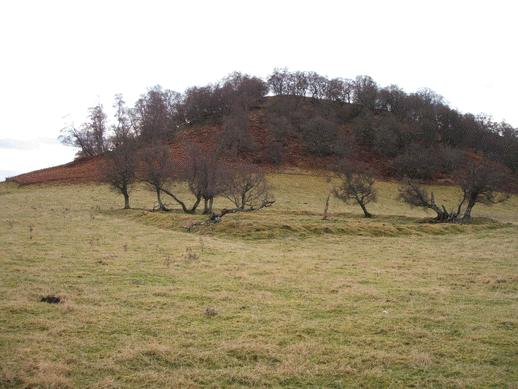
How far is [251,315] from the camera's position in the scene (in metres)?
7.77

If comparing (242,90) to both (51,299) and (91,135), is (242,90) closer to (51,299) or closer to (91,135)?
(91,135)

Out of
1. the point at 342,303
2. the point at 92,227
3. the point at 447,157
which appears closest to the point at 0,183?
the point at 92,227

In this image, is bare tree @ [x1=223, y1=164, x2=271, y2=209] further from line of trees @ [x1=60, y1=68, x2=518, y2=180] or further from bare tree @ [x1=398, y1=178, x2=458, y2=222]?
line of trees @ [x1=60, y1=68, x2=518, y2=180]

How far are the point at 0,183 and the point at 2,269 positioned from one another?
59.0 metres

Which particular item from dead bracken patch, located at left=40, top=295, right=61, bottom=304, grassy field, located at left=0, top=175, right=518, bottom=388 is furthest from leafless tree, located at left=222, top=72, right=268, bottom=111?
dead bracken patch, located at left=40, top=295, right=61, bottom=304

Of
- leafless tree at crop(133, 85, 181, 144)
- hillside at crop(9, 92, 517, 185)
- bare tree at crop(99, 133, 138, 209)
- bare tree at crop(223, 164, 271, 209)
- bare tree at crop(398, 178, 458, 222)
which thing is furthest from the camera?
leafless tree at crop(133, 85, 181, 144)

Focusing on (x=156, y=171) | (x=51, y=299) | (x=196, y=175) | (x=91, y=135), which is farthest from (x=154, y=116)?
(x=51, y=299)

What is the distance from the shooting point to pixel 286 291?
991 centimetres

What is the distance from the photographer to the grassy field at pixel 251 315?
17.3 feet

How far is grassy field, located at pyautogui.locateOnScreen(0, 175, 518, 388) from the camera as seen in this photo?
17.3ft

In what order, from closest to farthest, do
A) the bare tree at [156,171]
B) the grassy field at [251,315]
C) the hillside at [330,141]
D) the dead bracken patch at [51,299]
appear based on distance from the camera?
the grassy field at [251,315] < the dead bracken patch at [51,299] < the bare tree at [156,171] < the hillside at [330,141]

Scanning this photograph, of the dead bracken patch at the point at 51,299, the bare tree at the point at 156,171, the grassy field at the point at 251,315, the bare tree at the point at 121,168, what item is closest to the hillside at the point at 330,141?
the bare tree at the point at 121,168

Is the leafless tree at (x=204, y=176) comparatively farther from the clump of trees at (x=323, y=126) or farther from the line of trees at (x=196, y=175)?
the clump of trees at (x=323, y=126)

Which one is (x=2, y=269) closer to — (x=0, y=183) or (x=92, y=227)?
(x=92, y=227)
